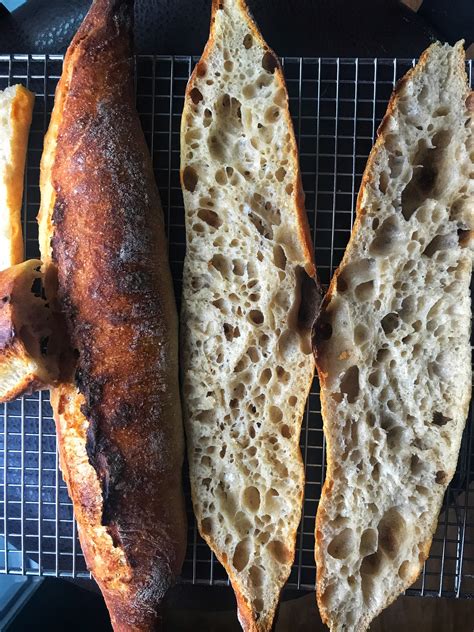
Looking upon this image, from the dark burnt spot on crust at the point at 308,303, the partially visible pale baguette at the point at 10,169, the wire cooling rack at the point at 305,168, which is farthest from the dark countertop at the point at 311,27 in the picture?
the dark burnt spot on crust at the point at 308,303

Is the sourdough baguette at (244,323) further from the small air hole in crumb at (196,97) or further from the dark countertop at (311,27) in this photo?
the dark countertop at (311,27)

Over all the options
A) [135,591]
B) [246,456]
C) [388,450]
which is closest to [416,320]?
[388,450]

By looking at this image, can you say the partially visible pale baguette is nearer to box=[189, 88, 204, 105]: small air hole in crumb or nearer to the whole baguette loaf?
the whole baguette loaf

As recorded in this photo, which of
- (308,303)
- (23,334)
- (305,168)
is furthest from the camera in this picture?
(305,168)

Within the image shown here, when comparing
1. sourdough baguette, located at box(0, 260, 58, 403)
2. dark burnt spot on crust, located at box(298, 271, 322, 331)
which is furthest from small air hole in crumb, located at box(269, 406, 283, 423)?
sourdough baguette, located at box(0, 260, 58, 403)

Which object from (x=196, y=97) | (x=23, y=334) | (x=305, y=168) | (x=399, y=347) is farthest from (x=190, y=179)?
(x=399, y=347)

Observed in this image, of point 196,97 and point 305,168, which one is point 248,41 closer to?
point 196,97

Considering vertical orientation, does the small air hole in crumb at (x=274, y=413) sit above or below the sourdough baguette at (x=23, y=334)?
below

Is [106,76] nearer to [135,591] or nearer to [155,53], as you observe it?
[155,53]
